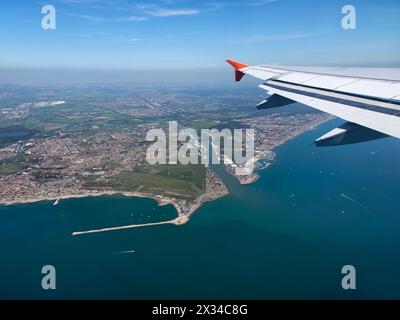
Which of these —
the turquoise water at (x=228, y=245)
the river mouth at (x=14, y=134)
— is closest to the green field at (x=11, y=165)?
the river mouth at (x=14, y=134)

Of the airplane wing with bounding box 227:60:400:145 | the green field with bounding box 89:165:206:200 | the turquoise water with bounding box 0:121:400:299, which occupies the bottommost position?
the turquoise water with bounding box 0:121:400:299

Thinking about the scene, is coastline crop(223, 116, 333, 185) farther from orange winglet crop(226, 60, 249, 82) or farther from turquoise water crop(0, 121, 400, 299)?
orange winglet crop(226, 60, 249, 82)

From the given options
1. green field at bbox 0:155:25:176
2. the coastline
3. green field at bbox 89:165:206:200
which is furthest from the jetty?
green field at bbox 0:155:25:176

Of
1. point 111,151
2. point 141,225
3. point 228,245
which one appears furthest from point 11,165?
point 228,245

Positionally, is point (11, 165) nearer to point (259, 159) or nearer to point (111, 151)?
point (111, 151)

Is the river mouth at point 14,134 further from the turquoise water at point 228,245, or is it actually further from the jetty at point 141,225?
the jetty at point 141,225

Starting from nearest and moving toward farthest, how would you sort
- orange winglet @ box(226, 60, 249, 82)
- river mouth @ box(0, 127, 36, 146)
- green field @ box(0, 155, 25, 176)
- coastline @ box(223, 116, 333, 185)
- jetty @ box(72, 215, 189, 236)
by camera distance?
1. orange winglet @ box(226, 60, 249, 82)
2. jetty @ box(72, 215, 189, 236)
3. coastline @ box(223, 116, 333, 185)
4. green field @ box(0, 155, 25, 176)
5. river mouth @ box(0, 127, 36, 146)

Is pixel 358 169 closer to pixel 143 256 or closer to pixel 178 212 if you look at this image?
pixel 178 212
